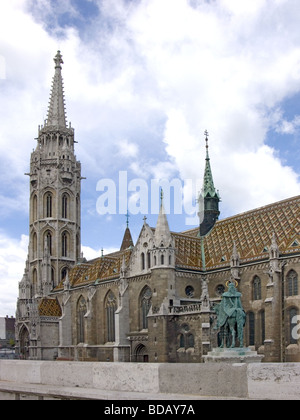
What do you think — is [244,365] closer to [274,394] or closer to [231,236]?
[274,394]

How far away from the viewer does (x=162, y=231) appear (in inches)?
1967

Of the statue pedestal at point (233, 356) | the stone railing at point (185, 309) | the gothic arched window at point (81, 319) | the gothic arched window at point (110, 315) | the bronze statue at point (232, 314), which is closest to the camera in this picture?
the statue pedestal at point (233, 356)

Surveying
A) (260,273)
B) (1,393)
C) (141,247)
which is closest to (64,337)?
(141,247)

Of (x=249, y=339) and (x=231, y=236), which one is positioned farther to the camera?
(x=231, y=236)

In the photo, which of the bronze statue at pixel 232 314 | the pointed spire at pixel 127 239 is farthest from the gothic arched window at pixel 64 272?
the bronze statue at pixel 232 314

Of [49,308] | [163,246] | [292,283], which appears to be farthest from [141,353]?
[49,308]

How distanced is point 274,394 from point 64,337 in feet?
186

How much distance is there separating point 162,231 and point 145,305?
299 inches

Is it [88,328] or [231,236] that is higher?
[231,236]

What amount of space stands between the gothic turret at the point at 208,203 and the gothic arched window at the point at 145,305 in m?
9.55

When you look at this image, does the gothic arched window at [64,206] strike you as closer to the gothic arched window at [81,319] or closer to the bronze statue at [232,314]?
the gothic arched window at [81,319]

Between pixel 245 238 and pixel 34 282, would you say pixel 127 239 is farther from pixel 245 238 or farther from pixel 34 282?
pixel 245 238

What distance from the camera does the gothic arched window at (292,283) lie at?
140 ft

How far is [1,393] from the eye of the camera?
46.9 feet
